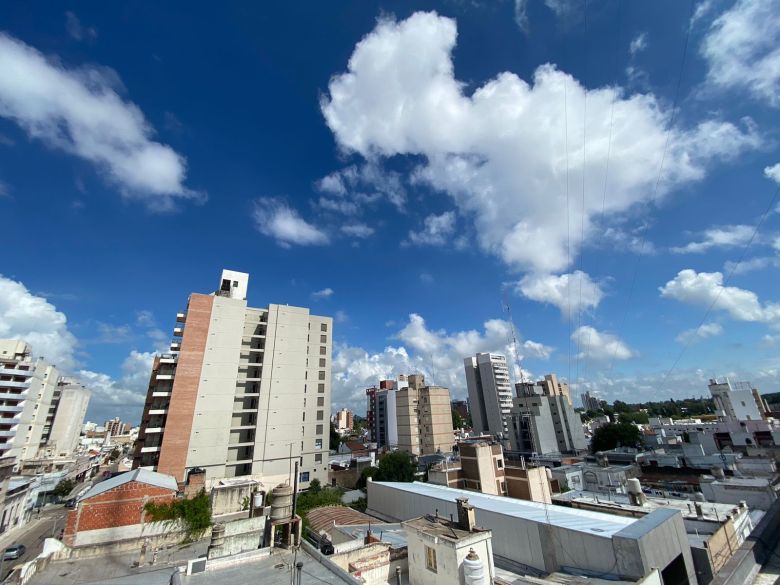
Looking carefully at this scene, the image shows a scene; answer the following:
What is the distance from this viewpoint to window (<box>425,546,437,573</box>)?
585 inches

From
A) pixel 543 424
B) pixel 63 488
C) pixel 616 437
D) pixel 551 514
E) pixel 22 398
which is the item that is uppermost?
pixel 22 398

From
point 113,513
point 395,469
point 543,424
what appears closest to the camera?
point 113,513

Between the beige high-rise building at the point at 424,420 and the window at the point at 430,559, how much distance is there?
6159 cm

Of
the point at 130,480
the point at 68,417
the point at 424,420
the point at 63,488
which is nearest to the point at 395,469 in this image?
the point at 130,480

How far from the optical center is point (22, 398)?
198 ft

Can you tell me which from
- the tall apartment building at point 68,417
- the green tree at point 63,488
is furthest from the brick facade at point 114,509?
the tall apartment building at point 68,417

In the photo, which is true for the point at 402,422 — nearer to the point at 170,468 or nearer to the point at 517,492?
the point at 517,492

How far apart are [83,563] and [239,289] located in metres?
39.3

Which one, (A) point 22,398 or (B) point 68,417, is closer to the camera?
(A) point 22,398

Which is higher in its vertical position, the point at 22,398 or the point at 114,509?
the point at 22,398

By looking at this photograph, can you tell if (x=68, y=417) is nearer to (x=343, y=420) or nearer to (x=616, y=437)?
(x=343, y=420)

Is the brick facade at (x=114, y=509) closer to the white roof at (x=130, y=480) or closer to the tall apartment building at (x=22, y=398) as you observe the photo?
the white roof at (x=130, y=480)

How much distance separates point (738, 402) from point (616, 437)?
25186mm

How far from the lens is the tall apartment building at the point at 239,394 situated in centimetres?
4172
